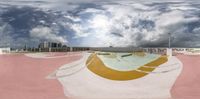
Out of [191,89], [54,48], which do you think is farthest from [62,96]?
[191,89]

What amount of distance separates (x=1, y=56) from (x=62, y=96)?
54cm

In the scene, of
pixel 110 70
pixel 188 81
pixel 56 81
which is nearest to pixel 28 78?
pixel 56 81

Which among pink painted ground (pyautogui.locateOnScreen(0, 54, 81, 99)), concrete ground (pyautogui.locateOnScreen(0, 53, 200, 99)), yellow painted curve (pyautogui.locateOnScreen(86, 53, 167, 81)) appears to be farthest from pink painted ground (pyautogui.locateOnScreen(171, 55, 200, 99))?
pink painted ground (pyautogui.locateOnScreen(0, 54, 81, 99))

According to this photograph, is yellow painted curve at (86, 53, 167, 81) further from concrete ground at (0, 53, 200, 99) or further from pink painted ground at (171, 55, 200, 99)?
pink painted ground at (171, 55, 200, 99)

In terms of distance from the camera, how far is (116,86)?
2.20 meters

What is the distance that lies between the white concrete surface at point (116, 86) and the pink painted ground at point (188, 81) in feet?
0.15

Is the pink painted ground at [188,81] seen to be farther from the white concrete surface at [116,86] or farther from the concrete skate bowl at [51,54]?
the concrete skate bowl at [51,54]

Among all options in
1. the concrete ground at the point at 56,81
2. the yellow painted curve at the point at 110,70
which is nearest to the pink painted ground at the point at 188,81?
the concrete ground at the point at 56,81

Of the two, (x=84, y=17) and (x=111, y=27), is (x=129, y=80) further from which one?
(x=84, y=17)

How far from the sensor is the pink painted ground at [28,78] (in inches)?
86.0

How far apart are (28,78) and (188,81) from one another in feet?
3.85

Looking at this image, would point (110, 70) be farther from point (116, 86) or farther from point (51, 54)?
point (51, 54)

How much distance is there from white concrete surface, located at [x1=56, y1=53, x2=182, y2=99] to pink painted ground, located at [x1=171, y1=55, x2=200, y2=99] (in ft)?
0.15

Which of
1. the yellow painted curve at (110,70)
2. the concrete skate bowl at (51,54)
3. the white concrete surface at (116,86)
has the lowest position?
the white concrete surface at (116,86)
